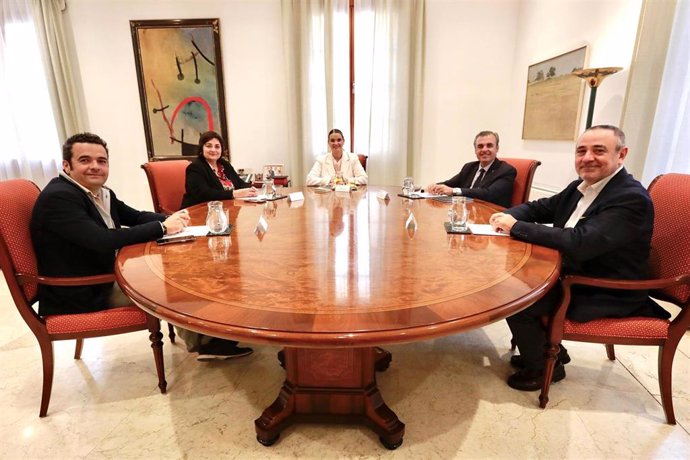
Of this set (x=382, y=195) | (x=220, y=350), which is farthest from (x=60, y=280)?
(x=382, y=195)

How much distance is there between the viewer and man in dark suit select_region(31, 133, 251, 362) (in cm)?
133

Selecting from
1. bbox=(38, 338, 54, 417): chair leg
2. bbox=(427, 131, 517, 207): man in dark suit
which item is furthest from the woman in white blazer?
bbox=(38, 338, 54, 417): chair leg

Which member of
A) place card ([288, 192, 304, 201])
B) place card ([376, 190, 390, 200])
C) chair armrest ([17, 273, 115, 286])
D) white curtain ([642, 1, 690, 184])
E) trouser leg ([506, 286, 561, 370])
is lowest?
trouser leg ([506, 286, 561, 370])

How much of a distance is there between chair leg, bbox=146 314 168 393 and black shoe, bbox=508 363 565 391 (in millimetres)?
1588

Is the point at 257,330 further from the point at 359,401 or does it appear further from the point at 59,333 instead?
the point at 59,333

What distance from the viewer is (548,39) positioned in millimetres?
3260

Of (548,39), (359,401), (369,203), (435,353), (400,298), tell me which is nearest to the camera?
(400,298)

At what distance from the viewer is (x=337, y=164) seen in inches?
131

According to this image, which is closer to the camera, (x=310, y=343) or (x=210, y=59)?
(x=310, y=343)

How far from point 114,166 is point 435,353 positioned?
4.18 meters

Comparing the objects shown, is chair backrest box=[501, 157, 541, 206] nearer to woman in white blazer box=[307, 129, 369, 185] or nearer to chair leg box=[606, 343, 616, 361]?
chair leg box=[606, 343, 616, 361]

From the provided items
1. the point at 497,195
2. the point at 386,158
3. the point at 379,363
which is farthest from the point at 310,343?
the point at 386,158

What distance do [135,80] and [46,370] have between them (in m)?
3.57

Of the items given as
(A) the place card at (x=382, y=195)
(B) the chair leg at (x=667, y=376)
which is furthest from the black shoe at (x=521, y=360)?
(A) the place card at (x=382, y=195)
